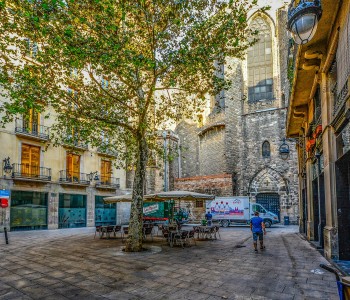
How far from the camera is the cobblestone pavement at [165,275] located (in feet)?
18.6

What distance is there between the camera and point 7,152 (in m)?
19.1

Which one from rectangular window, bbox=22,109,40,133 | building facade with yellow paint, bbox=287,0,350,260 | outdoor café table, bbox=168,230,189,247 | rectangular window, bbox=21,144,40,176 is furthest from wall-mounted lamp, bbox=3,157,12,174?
building facade with yellow paint, bbox=287,0,350,260

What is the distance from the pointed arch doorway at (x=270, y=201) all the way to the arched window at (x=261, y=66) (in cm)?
939

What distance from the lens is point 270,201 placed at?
26438 millimetres

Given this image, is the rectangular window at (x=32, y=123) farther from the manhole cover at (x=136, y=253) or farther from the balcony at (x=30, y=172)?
the manhole cover at (x=136, y=253)

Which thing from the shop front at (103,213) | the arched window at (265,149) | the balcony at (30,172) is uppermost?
the arched window at (265,149)

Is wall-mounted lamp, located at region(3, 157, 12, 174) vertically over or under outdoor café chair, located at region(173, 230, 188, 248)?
over

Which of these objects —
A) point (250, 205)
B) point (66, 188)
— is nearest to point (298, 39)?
point (250, 205)

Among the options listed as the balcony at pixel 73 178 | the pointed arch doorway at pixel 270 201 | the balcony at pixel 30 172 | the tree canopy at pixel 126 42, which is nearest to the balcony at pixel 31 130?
the balcony at pixel 30 172

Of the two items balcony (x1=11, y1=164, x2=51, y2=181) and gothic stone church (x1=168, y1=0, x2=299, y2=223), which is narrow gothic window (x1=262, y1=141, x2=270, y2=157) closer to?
gothic stone church (x1=168, y1=0, x2=299, y2=223)

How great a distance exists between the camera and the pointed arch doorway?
26.0 metres

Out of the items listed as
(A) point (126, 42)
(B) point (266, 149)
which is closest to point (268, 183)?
(B) point (266, 149)

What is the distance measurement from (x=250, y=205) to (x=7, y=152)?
17.8 meters

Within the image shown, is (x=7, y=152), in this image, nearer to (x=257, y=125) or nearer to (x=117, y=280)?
(x=117, y=280)
